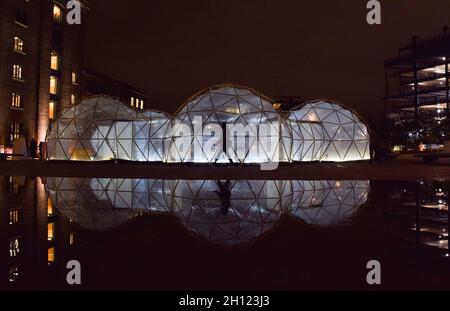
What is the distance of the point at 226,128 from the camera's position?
97.7ft

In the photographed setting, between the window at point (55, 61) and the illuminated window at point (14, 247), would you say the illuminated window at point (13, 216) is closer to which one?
the illuminated window at point (14, 247)

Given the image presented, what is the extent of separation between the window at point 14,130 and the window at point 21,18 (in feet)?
37.5

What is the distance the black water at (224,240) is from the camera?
4.90m

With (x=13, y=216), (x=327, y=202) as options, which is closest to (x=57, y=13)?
(x=13, y=216)

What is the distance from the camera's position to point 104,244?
6.74 m

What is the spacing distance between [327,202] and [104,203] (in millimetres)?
6605

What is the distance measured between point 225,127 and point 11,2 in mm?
29814

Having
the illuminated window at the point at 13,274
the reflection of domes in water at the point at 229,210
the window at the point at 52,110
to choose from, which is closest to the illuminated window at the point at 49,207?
the reflection of domes in water at the point at 229,210

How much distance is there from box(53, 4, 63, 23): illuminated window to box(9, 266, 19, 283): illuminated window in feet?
179

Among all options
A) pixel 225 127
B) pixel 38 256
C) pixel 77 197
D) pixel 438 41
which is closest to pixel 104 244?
pixel 38 256

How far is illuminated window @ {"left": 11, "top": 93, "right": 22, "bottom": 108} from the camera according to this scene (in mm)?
42044

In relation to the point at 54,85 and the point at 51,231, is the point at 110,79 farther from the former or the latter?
the point at 51,231

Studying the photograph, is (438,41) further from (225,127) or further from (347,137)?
(225,127)

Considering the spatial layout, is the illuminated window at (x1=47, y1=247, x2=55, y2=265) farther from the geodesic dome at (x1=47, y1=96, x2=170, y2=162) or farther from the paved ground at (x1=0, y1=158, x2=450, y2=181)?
the geodesic dome at (x1=47, y1=96, x2=170, y2=162)
